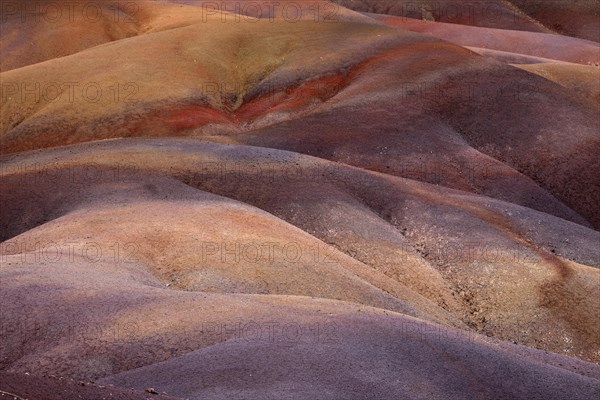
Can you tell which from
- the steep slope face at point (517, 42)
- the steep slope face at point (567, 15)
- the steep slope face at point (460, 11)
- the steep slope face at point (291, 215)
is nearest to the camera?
the steep slope face at point (291, 215)

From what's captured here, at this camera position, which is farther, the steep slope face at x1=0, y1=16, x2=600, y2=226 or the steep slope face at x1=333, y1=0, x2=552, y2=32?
the steep slope face at x1=333, y1=0, x2=552, y2=32

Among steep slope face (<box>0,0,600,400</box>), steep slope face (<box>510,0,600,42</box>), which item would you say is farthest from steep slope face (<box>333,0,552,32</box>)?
steep slope face (<box>0,0,600,400</box>)

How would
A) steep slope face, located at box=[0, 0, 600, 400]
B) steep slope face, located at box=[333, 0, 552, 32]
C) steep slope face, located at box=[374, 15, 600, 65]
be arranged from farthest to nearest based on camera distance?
1. steep slope face, located at box=[333, 0, 552, 32]
2. steep slope face, located at box=[374, 15, 600, 65]
3. steep slope face, located at box=[0, 0, 600, 400]

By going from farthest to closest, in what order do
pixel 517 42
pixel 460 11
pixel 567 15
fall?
pixel 567 15 → pixel 460 11 → pixel 517 42

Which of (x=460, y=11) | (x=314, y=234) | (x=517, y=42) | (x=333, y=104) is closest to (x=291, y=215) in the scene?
(x=314, y=234)

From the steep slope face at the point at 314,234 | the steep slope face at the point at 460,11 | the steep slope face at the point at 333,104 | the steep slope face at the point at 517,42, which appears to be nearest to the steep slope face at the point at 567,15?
the steep slope face at the point at 460,11

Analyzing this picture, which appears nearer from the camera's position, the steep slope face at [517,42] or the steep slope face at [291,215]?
the steep slope face at [291,215]

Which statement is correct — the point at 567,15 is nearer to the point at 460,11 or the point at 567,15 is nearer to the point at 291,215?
the point at 460,11

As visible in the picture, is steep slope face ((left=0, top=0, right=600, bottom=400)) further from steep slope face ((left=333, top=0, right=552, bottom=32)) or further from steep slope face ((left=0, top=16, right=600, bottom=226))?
steep slope face ((left=333, top=0, right=552, bottom=32))

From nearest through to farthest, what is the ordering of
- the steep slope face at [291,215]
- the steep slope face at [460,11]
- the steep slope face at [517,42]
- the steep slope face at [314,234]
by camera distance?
the steep slope face at [291,215], the steep slope face at [314,234], the steep slope face at [517,42], the steep slope face at [460,11]

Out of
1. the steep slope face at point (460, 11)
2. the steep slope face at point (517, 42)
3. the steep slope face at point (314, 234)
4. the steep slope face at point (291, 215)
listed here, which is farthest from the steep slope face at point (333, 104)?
the steep slope face at point (460, 11)

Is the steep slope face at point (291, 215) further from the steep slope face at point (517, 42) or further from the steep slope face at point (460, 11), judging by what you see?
the steep slope face at point (460, 11)

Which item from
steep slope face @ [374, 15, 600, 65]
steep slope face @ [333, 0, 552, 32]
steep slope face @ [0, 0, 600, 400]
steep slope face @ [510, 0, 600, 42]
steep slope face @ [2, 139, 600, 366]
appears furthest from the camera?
steep slope face @ [510, 0, 600, 42]

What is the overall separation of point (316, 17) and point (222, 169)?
178ft
